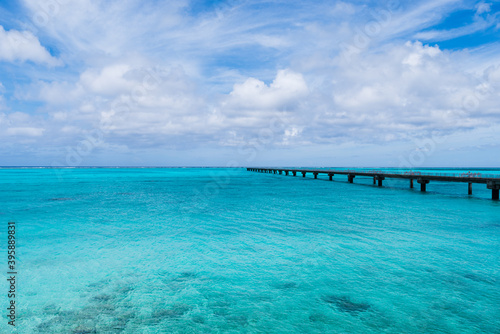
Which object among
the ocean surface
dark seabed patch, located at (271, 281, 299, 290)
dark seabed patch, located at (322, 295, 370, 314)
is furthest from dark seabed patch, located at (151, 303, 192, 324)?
dark seabed patch, located at (322, 295, 370, 314)

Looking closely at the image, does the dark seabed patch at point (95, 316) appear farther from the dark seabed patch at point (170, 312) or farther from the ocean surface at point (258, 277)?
the dark seabed patch at point (170, 312)

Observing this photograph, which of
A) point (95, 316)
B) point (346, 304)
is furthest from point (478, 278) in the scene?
point (95, 316)

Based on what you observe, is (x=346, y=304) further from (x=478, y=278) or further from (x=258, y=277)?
(x=478, y=278)

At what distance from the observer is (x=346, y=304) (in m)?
8.45

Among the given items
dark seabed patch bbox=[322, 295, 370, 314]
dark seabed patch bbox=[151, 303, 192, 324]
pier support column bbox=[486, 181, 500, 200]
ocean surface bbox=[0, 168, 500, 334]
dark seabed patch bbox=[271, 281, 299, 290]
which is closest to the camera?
ocean surface bbox=[0, 168, 500, 334]

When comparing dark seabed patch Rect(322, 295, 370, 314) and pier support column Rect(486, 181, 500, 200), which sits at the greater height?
pier support column Rect(486, 181, 500, 200)

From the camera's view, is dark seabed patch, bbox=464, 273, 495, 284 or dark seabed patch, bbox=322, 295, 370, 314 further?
dark seabed patch, bbox=464, 273, 495, 284

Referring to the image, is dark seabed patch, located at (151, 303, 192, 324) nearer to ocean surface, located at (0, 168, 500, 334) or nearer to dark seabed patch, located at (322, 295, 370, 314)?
ocean surface, located at (0, 168, 500, 334)

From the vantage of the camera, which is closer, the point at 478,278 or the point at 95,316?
the point at 95,316

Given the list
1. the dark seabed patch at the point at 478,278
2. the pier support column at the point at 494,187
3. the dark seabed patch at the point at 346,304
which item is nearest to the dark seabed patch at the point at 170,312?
the dark seabed patch at the point at 346,304

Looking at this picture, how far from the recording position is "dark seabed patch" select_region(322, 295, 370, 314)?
8.09 metres

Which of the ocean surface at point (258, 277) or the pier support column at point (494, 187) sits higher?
the pier support column at point (494, 187)

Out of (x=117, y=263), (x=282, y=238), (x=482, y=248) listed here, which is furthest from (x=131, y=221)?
(x=482, y=248)

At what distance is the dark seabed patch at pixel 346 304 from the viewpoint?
8086 millimetres
